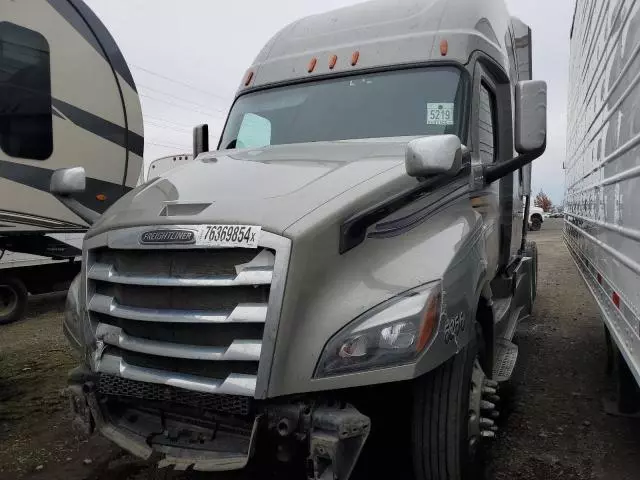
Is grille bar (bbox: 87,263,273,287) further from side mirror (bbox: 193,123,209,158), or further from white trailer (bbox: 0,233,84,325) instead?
white trailer (bbox: 0,233,84,325)

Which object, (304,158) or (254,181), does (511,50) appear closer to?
(304,158)

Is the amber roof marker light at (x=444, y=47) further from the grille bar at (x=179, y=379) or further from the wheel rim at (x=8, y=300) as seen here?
the wheel rim at (x=8, y=300)

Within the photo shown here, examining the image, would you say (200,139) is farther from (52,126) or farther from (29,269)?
(29,269)

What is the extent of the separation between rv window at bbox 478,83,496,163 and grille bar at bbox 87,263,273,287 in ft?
7.04

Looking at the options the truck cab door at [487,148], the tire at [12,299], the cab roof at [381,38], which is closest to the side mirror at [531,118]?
the truck cab door at [487,148]

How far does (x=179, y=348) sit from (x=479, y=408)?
1555 mm

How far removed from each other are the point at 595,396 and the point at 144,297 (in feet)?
12.7

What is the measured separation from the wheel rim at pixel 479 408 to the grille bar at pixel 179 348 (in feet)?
3.96

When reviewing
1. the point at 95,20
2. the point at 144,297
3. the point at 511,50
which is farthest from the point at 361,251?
the point at 95,20

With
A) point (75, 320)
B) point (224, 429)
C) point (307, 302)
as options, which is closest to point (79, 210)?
point (75, 320)

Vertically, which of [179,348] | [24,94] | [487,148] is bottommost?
[179,348]

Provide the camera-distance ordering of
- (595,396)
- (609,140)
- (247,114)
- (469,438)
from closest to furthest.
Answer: (469,438), (609,140), (247,114), (595,396)

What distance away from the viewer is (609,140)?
3756 millimetres

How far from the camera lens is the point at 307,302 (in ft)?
8.09
